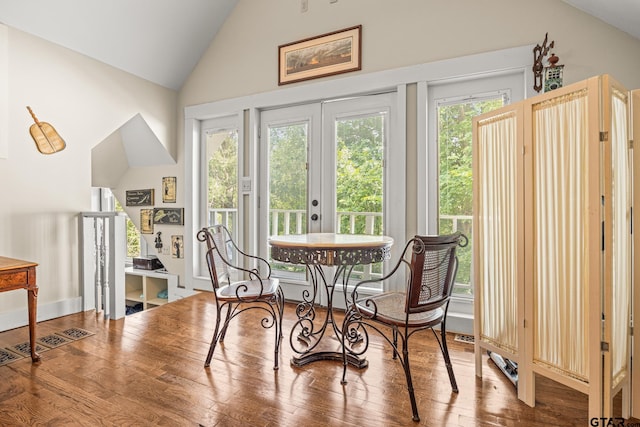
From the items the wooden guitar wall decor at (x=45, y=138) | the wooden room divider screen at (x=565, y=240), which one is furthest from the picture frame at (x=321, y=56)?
the wooden guitar wall decor at (x=45, y=138)

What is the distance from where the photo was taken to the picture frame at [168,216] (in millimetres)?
4496

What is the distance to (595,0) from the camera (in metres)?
2.32

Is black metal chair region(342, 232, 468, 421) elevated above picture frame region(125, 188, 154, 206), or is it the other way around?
picture frame region(125, 188, 154, 206)

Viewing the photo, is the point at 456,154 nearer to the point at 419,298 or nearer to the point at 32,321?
the point at 419,298

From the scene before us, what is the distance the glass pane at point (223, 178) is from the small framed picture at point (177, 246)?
53 cm

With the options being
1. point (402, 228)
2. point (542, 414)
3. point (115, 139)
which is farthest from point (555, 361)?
point (115, 139)

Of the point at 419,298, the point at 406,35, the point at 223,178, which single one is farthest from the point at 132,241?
the point at 419,298

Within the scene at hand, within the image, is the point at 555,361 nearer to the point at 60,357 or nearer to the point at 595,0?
the point at 595,0

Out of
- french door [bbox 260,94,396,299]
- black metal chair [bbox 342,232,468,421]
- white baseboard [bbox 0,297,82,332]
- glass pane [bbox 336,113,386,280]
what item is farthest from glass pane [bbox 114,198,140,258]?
black metal chair [bbox 342,232,468,421]

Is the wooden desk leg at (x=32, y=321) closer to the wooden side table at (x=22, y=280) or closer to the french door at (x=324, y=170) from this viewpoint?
the wooden side table at (x=22, y=280)

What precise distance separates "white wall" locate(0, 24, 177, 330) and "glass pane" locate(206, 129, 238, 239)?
3.61 ft

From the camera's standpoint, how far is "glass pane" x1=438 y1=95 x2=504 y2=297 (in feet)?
9.77

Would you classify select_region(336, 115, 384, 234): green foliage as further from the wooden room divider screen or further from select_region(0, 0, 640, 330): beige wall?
→ the wooden room divider screen

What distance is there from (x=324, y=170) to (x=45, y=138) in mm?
2667
